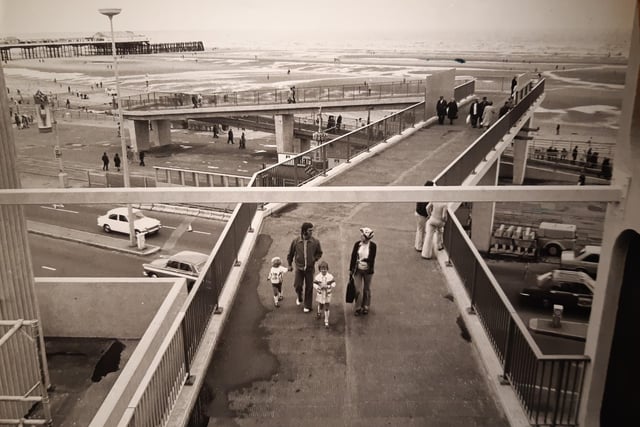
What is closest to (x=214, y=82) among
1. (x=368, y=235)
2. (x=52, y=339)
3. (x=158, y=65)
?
(x=158, y=65)

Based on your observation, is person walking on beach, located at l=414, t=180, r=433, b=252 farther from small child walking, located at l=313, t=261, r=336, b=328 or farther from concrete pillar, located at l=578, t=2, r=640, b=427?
concrete pillar, located at l=578, t=2, r=640, b=427

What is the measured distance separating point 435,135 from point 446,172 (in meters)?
11.1

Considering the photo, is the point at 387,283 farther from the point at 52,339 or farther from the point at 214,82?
the point at 214,82

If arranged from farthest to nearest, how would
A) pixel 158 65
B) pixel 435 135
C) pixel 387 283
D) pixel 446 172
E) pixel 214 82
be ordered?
pixel 158 65
pixel 214 82
pixel 435 135
pixel 446 172
pixel 387 283

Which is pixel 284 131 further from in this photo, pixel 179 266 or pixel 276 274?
pixel 276 274

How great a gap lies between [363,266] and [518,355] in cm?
251

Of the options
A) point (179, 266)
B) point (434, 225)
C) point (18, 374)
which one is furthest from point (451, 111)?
point (18, 374)

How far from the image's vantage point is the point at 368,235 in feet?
25.2

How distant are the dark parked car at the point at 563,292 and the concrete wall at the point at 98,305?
1374cm

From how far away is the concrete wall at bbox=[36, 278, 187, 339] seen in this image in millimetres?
13180

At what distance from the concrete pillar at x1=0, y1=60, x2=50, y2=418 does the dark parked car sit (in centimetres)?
1688

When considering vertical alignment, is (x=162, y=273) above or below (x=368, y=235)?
below

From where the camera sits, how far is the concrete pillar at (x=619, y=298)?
180 inches

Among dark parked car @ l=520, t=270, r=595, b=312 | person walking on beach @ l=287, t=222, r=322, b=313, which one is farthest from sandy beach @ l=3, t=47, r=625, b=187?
person walking on beach @ l=287, t=222, r=322, b=313
